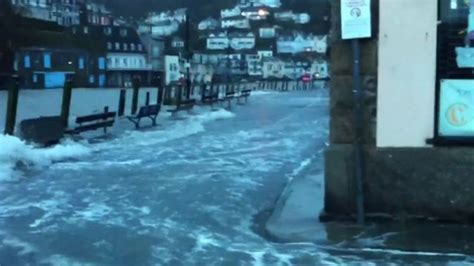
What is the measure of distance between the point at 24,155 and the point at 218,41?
105408 mm

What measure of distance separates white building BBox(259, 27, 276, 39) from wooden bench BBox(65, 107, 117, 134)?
97.4 metres

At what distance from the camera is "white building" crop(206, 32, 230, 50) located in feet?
354

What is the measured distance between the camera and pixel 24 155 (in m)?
13.8

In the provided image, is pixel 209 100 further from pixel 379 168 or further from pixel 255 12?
pixel 255 12

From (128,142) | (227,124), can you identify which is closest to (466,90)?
(128,142)

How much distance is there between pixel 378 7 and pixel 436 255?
261 centimetres

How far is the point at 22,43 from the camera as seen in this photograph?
88.2 meters

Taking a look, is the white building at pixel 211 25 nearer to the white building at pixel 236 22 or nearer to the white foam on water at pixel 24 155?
the white building at pixel 236 22

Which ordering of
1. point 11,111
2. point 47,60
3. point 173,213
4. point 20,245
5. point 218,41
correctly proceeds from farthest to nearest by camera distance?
1. point 218,41
2. point 47,60
3. point 11,111
4. point 173,213
5. point 20,245

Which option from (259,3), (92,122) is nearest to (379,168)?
(92,122)

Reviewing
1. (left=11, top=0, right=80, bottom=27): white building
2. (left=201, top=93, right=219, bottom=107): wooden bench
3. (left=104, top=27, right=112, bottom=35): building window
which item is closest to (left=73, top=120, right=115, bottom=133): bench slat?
(left=201, top=93, right=219, bottom=107): wooden bench

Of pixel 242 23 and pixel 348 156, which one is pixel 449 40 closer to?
pixel 348 156

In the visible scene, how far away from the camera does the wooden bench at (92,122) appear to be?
1875 centimetres

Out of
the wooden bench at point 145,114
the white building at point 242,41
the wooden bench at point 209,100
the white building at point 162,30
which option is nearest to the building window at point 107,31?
the white building at point 162,30
